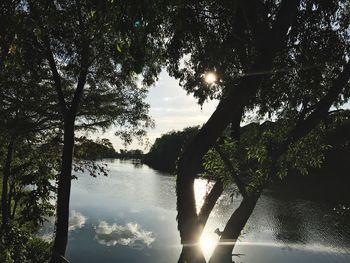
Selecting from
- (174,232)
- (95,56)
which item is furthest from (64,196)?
(174,232)

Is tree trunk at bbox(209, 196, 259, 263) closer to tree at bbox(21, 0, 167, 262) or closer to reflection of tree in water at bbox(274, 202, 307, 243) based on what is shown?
tree at bbox(21, 0, 167, 262)

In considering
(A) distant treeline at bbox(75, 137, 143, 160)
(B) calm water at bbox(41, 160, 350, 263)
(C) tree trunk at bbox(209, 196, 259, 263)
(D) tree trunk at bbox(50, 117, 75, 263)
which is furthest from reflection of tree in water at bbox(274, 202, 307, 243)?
(C) tree trunk at bbox(209, 196, 259, 263)

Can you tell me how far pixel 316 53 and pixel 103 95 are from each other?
9771mm

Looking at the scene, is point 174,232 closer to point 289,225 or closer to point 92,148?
point 289,225

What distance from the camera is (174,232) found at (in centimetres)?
3484

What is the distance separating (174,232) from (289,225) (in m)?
12.4

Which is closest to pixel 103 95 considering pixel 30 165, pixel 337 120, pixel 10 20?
pixel 30 165

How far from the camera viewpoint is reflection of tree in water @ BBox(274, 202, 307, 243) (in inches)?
1316

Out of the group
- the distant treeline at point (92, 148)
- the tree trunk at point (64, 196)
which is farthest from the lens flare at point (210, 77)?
the distant treeline at point (92, 148)

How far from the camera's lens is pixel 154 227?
1436 inches

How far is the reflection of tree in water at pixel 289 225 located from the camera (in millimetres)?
33431

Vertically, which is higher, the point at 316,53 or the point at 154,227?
the point at 316,53

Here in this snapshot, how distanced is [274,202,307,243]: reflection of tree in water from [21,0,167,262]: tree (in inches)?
919

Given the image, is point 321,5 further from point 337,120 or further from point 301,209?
point 301,209
